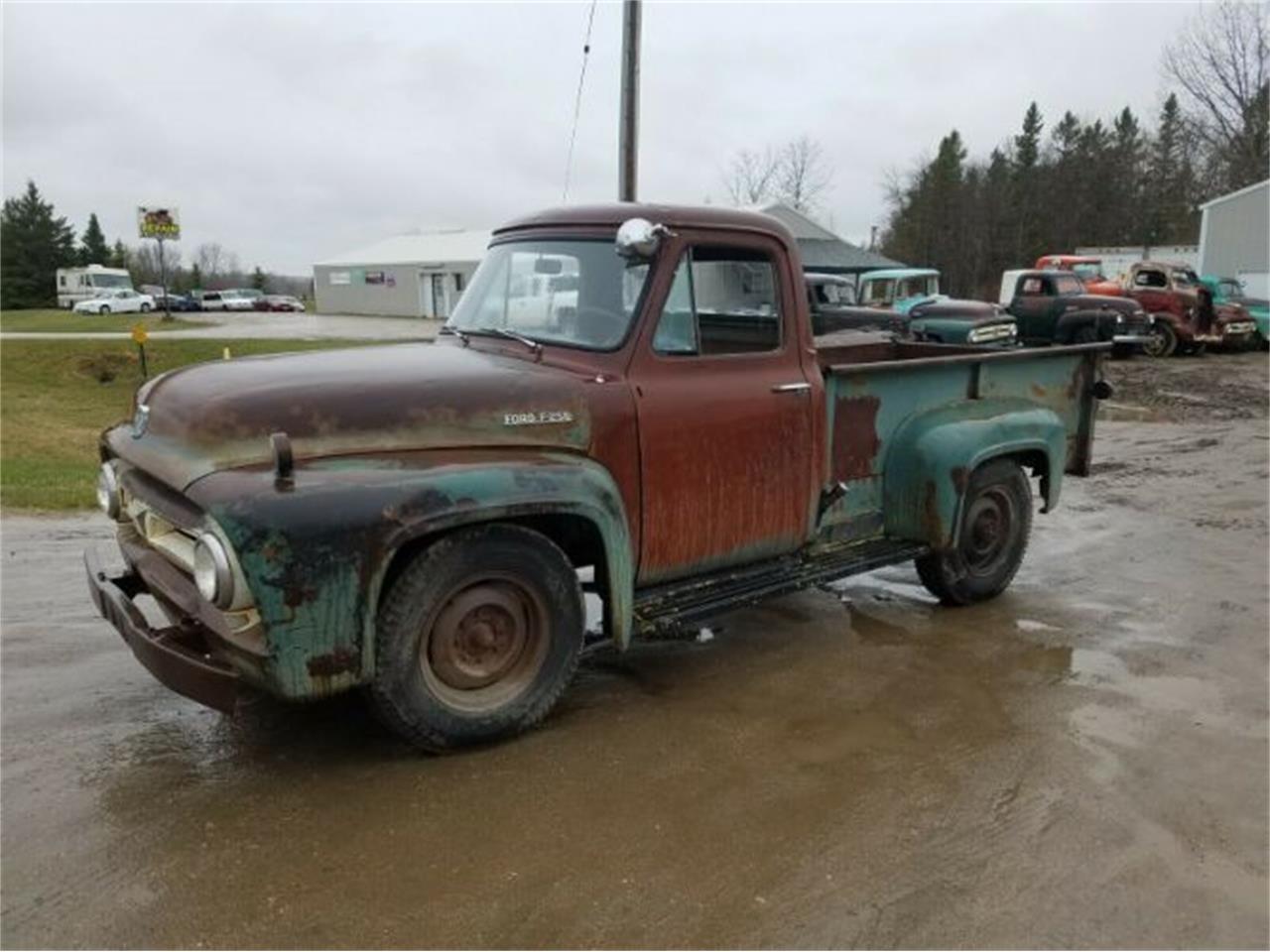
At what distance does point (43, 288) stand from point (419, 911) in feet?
267

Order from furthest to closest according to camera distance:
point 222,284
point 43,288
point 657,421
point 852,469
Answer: point 222,284
point 43,288
point 852,469
point 657,421

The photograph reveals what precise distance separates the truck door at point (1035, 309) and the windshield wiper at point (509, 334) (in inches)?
807

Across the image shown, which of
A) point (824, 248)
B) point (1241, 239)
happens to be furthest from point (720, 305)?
point (1241, 239)

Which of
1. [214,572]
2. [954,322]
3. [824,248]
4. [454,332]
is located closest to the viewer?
[214,572]

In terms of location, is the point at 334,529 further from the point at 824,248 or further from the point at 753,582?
the point at 824,248

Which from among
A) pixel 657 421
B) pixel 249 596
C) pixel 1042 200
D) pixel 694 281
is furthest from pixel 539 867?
pixel 1042 200

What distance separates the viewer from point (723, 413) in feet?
14.6

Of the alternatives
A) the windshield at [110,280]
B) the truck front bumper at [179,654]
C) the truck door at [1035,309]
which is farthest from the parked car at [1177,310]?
the windshield at [110,280]

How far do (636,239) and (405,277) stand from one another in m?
47.8

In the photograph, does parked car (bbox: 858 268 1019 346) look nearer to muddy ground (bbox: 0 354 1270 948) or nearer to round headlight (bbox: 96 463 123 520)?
muddy ground (bbox: 0 354 1270 948)

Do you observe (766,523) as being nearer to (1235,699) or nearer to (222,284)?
(1235,699)

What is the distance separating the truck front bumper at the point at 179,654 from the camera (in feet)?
10.8

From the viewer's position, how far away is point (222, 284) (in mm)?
94188

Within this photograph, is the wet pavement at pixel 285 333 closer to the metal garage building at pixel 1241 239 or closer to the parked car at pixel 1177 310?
the parked car at pixel 1177 310
